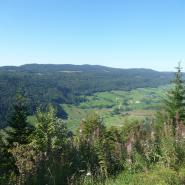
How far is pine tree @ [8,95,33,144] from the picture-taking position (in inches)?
1062

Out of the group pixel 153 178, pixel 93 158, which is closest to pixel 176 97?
pixel 93 158

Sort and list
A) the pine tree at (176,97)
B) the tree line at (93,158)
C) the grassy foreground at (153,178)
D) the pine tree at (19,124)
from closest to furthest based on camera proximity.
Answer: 1. the grassy foreground at (153,178)
2. the tree line at (93,158)
3. the pine tree at (19,124)
4. the pine tree at (176,97)

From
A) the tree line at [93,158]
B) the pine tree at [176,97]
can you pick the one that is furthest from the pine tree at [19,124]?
the pine tree at [176,97]

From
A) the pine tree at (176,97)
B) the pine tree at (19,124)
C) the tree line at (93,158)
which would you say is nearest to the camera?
the tree line at (93,158)

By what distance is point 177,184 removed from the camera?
26.5 ft

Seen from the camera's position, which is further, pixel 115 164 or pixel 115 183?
pixel 115 164

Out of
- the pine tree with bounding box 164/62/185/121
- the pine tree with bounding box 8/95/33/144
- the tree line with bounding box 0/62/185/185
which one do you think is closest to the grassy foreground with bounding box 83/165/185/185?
the tree line with bounding box 0/62/185/185

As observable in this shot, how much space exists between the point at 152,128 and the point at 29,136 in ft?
49.4

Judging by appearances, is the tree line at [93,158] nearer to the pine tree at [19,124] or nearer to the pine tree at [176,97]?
the pine tree at [19,124]

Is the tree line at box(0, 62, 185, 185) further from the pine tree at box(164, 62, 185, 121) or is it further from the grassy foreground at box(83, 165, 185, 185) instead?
the pine tree at box(164, 62, 185, 121)

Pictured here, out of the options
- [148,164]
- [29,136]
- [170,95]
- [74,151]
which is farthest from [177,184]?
[170,95]

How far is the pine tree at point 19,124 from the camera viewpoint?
27.0 m

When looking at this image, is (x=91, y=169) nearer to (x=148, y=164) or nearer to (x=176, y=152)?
(x=148, y=164)

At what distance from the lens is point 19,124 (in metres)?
27.8
